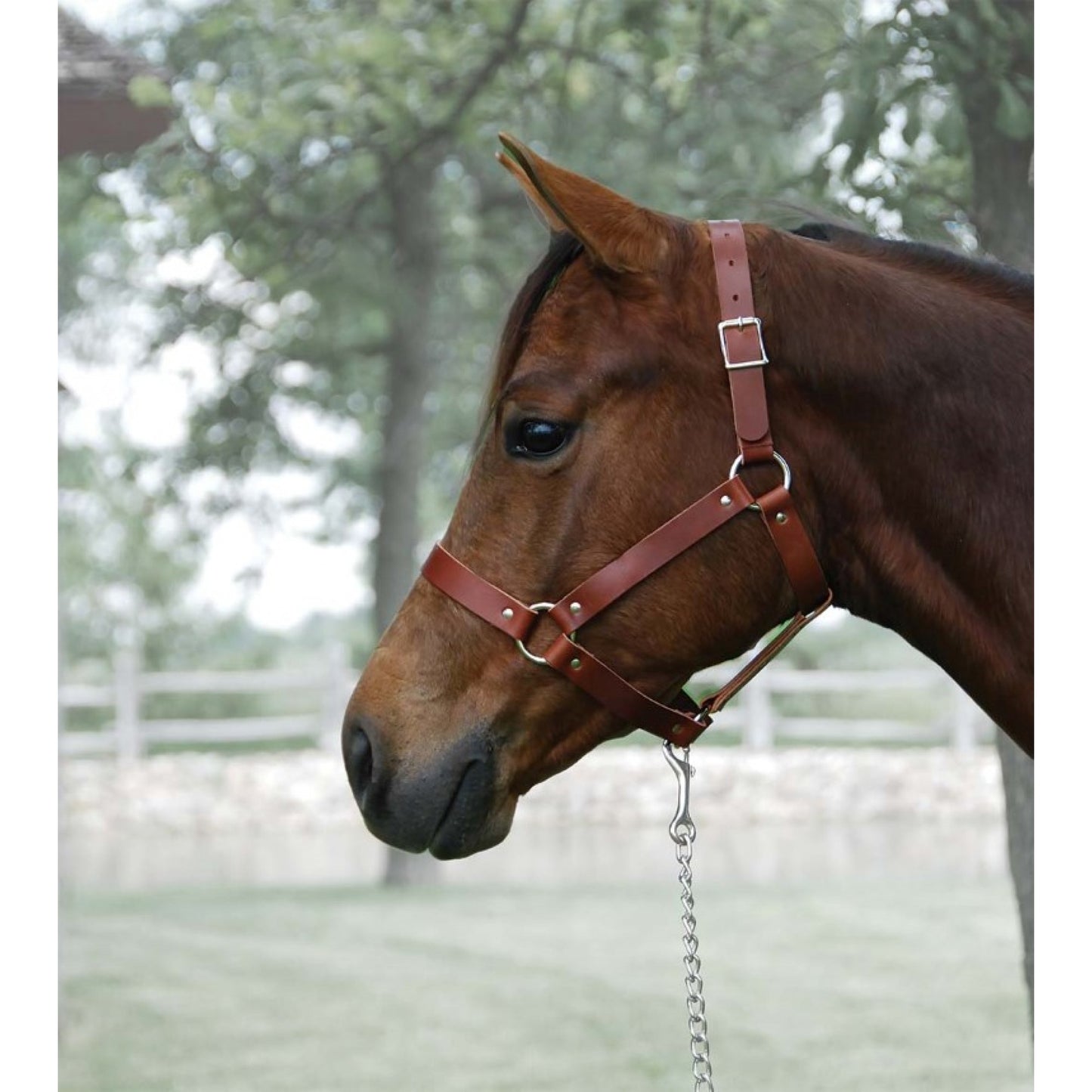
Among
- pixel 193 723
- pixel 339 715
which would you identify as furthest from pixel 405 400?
pixel 193 723

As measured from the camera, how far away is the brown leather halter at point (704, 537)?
1.62 meters

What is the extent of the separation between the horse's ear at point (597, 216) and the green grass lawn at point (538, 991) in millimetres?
3710

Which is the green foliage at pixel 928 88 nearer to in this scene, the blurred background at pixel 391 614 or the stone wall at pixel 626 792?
the blurred background at pixel 391 614

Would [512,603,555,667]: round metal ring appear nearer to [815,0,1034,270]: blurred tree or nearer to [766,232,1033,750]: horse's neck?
[766,232,1033,750]: horse's neck

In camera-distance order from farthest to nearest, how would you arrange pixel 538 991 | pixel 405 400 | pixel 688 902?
pixel 405 400 → pixel 538 991 → pixel 688 902

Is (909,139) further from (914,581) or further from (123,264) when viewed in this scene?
(123,264)

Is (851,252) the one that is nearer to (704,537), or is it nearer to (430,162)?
(704,537)

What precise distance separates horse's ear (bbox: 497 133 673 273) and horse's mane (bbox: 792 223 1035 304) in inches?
11.5

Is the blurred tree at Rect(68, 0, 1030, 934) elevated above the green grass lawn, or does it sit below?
above

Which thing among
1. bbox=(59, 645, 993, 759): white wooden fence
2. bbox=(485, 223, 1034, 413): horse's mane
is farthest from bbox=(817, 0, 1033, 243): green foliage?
bbox=(59, 645, 993, 759): white wooden fence

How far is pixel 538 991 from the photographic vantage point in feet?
19.5

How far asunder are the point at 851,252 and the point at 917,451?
1.06ft

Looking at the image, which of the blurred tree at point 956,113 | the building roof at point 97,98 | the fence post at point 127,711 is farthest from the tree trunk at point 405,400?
the blurred tree at point 956,113

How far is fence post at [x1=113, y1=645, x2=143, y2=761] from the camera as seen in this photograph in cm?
1261
